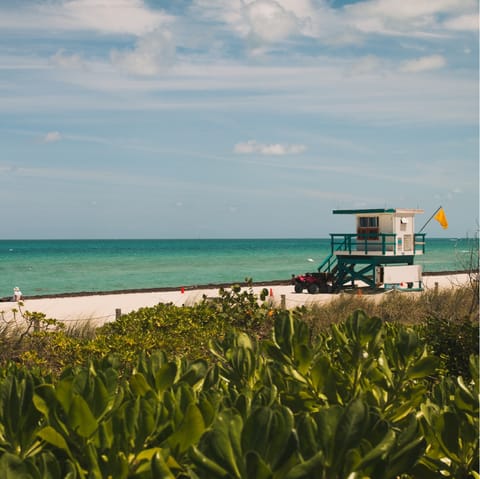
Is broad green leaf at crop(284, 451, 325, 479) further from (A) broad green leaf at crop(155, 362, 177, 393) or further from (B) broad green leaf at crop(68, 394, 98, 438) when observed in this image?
(A) broad green leaf at crop(155, 362, 177, 393)

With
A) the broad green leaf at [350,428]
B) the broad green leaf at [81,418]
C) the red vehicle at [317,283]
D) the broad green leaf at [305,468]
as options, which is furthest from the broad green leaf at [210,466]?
the red vehicle at [317,283]

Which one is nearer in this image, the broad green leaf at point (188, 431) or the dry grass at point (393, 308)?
the broad green leaf at point (188, 431)

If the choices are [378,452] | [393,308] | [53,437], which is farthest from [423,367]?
[393,308]

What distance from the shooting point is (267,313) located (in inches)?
551

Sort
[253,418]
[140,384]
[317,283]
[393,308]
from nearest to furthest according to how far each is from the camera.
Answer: [253,418]
[140,384]
[393,308]
[317,283]

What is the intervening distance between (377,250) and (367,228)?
3.82ft

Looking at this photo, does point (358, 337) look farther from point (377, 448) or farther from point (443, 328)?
point (443, 328)

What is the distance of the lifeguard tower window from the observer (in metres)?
32.6

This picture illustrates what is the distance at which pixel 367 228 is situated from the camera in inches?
1292

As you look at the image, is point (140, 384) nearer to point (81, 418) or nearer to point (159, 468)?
point (81, 418)

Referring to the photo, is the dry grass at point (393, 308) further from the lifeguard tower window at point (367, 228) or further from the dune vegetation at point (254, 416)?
the lifeguard tower window at point (367, 228)

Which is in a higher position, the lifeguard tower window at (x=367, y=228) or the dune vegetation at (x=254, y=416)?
the lifeguard tower window at (x=367, y=228)

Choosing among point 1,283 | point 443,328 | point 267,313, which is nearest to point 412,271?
point 267,313

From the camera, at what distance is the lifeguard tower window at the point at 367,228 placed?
1283 inches
